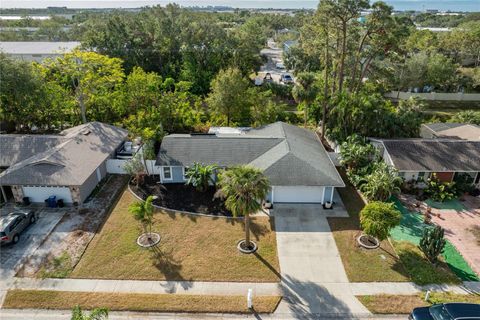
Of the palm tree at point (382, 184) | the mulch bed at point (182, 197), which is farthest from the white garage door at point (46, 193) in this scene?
the palm tree at point (382, 184)

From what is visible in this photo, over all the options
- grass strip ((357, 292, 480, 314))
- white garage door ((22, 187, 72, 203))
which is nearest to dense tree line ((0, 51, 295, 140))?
white garage door ((22, 187, 72, 203))

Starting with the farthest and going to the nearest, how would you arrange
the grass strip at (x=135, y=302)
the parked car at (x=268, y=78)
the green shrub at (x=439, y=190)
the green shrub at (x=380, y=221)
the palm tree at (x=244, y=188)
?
the parked car at (x=268, y=78), the green shrub at (x=439, y=190), the green shrub at (x=380, y=221), the palm tree at (x=244, y=188), the grass strip at (x=135, y=302)

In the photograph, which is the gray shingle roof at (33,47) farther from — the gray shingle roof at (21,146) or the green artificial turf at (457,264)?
the green artificial turf at (457,264)

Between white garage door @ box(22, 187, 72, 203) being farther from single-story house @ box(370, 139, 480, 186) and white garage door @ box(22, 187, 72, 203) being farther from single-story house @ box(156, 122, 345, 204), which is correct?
single-story house @ box(370, 139, 480, 186)

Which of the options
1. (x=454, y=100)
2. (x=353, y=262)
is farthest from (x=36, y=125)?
(x=454, y=100)

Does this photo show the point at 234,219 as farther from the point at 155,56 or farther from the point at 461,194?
the point at 155,56
